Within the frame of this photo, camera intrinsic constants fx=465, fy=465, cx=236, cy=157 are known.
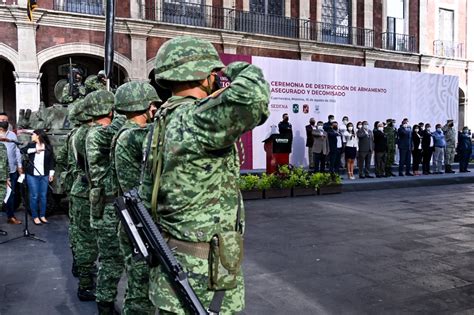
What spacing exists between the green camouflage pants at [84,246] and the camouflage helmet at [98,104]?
82 cm

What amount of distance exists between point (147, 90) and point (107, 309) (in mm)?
1672

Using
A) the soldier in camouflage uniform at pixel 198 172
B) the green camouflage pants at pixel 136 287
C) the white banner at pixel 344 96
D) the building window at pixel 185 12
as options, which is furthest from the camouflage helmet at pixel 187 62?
the building window at pixel 185 12

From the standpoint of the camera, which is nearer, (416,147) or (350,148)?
(350,148)

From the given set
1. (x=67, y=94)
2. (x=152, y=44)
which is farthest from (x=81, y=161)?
(x=152, y=44)

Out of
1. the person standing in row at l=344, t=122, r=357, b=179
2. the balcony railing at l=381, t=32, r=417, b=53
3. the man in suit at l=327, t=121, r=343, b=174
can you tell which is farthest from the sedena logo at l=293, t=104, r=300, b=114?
the balcony railing at l=381, t=32, r=417, b=53

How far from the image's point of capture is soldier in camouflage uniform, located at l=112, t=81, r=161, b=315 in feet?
8.54

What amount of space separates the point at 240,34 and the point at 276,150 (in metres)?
7.04

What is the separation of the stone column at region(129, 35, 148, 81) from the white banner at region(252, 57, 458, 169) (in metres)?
4.56

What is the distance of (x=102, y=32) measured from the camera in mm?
15773

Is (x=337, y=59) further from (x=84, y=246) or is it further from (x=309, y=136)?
(x=84, y=246)

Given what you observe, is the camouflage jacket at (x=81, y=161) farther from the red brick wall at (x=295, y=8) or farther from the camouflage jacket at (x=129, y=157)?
the red brick wall at (x=295, y=8)

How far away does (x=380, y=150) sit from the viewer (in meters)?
14.0

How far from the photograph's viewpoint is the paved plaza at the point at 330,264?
4133 millimetres

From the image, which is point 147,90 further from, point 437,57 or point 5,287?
point 437,57
